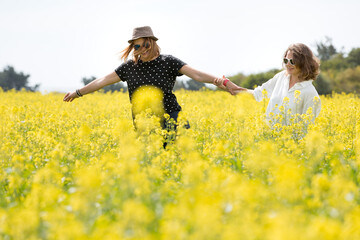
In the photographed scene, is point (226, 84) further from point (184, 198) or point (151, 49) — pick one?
point (184, 198)

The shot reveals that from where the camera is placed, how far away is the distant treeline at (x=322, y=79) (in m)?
20.8

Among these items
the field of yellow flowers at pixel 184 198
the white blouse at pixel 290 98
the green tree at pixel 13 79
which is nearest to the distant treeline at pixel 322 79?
the green tree at pixel 13 79

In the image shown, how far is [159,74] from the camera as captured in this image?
506 centimetres

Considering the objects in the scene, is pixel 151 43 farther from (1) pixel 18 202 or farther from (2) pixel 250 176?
(1) pixel 18 202

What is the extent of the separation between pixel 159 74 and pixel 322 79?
695 inches

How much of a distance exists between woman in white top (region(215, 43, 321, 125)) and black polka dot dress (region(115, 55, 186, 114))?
56 centimetres

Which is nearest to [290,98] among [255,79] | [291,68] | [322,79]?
[291,68]

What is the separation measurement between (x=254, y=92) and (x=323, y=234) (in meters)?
3.85

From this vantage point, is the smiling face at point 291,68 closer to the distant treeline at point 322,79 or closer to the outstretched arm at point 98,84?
the outstretched arm at point 98,84

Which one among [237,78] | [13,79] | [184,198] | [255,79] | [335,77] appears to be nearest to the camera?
[184,198]

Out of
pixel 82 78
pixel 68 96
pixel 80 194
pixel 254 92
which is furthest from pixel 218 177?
pixel 82 78

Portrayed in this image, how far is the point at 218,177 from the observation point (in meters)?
2.62

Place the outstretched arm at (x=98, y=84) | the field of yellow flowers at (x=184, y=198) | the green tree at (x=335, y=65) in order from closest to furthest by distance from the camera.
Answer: the field of yellow flowers at (x=184, y=198) → the outstretched arm at (x=98, y=84) → the green tree at (x=335, y=65)

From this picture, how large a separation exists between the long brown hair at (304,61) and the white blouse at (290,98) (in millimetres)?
112
